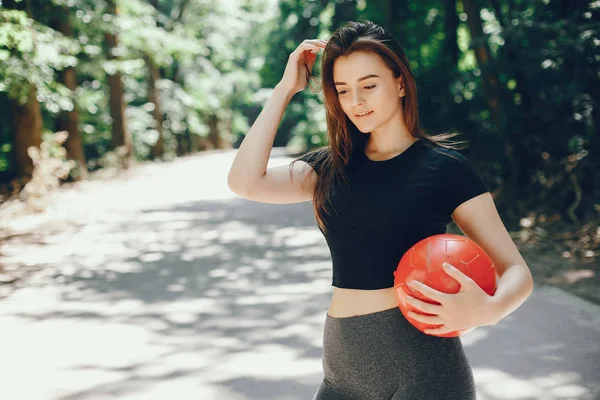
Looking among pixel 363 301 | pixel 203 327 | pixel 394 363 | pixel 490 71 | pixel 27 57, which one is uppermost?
pixel 27 57

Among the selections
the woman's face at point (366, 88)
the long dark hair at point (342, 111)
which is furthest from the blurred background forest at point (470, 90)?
the woman's face at point (366, 88)

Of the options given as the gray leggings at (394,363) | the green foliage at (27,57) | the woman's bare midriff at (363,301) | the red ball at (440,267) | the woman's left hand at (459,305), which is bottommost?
the gray leggings at (394,363)

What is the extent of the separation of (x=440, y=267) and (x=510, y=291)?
220 mm

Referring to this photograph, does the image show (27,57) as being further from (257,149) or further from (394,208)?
(394,208)


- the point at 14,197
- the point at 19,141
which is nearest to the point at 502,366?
the point at 14,197

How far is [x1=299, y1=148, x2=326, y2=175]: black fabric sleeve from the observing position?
2.34 m

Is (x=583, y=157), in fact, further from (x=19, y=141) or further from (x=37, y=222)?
(x=19, y=141)

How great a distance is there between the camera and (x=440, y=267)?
1.75m

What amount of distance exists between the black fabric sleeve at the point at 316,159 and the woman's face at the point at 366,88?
0.26 metres

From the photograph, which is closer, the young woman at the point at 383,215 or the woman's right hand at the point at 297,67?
the young woman at the point at 383,215

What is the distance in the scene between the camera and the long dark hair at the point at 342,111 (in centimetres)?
208

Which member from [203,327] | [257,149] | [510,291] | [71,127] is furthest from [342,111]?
[71,127]

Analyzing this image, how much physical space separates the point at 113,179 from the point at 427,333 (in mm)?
21048

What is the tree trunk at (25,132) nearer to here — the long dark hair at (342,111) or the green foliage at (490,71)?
the green foliage at (490,71)
